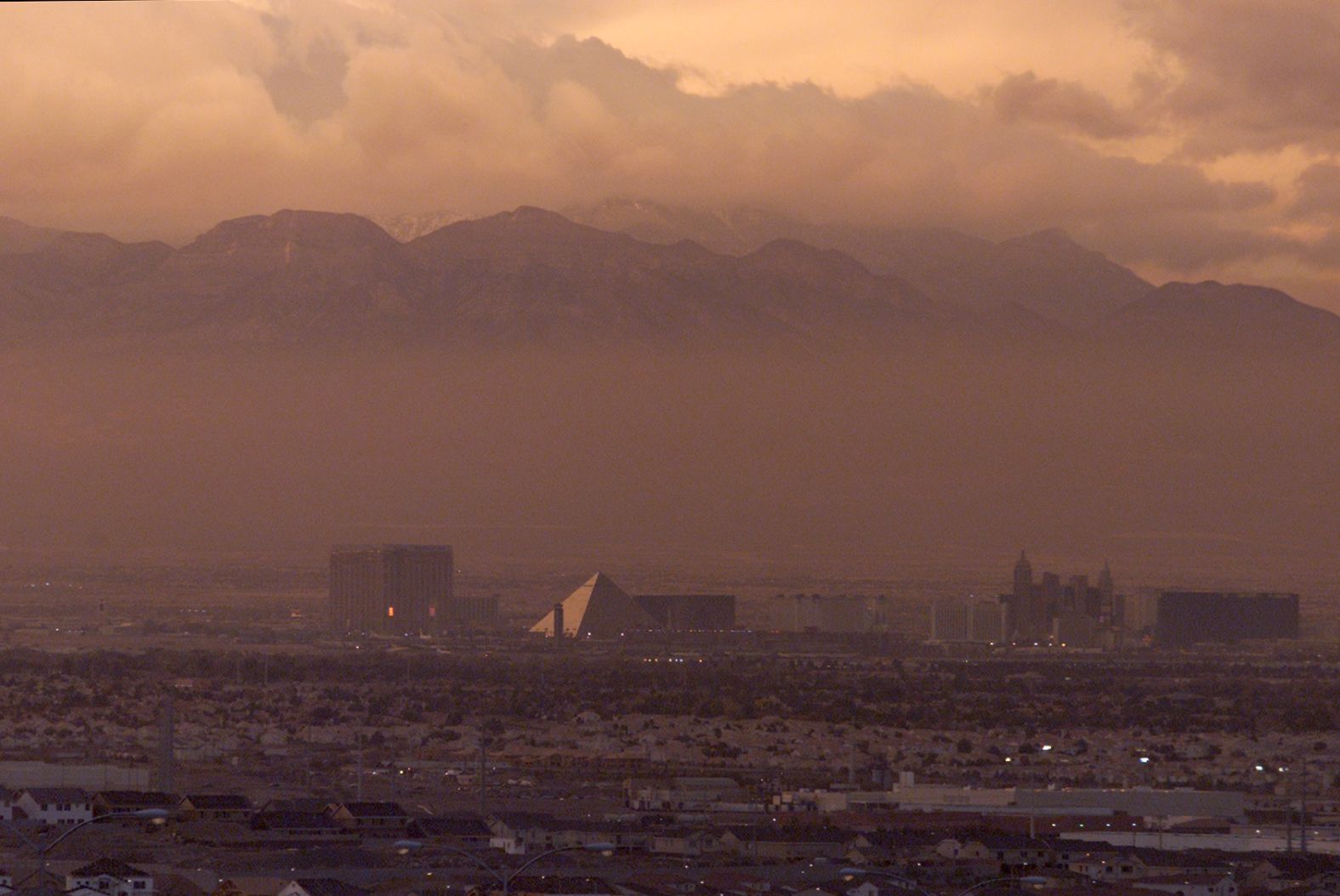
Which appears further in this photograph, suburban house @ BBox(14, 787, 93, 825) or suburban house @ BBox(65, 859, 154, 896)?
suburban house @ BBox(14, 787, 93, 825)

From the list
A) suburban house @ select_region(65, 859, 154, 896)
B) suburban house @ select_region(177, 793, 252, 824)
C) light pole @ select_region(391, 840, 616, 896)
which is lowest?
suburban house @ select_region(65, 859, 154, 896)

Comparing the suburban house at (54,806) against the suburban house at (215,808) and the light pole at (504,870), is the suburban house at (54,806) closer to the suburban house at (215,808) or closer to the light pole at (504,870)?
the suburban house at (215,808)

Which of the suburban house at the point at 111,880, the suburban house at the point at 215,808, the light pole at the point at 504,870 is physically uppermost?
the light pole at the point at 504,870

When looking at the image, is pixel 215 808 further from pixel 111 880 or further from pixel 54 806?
pixel 111 880

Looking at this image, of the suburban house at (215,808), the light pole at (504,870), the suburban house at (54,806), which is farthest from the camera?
Result: the suburban house at (215,808)

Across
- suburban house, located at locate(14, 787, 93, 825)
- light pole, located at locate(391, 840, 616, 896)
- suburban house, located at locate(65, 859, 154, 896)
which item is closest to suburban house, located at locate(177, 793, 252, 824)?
suburban house, located at locate(14, 787, 93, 825)

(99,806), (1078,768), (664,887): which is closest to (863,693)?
(1078,768)

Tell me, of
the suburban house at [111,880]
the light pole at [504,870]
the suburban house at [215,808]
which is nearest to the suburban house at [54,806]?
the suburban house at [215,808]

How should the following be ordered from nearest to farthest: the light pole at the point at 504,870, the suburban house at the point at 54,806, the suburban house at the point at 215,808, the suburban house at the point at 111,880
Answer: the light pole at the point at 504,870, the suburban house at the point at 111,880, the suburban house at the point at 54,806, the suburban house at the point at 215,808

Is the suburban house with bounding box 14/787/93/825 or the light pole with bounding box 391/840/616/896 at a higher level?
the light pole with bounding box 391/840/616/896

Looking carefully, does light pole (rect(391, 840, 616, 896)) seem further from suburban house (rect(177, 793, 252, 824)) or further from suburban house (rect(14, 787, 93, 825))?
suburban house (rect(14, 787, 93, 825))

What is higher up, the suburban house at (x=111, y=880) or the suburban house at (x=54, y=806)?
the suburban house at (x=54, y=806)
